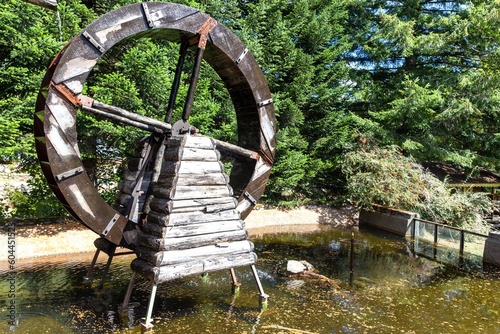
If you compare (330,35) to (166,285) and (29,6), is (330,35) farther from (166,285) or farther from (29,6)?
(166,285)

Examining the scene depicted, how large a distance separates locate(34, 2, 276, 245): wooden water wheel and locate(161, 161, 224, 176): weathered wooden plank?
737mm

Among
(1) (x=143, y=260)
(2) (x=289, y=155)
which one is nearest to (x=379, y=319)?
(1) (x=143, y=260)

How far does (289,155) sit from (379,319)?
715cm

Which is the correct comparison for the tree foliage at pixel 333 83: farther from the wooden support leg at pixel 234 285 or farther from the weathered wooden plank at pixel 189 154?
the wooden support leg at pixel 234 285

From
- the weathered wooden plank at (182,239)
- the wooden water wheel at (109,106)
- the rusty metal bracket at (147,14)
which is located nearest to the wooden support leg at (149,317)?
the weathered wooden plank at (182,239)

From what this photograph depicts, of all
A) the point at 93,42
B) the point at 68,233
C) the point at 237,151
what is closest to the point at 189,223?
the point at 237,151

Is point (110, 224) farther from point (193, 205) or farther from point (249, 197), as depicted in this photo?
point (249, 197)

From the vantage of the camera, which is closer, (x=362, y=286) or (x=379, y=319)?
(x=379, y=319)

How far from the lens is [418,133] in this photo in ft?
39.2

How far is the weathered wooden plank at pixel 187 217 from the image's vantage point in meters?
3.87

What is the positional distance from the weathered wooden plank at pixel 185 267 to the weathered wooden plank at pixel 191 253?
1.7 inches

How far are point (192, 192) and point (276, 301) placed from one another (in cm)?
183

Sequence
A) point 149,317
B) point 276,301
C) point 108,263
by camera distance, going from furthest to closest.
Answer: point 108,263, point 276,301, point 149,317

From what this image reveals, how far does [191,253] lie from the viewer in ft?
12.9
